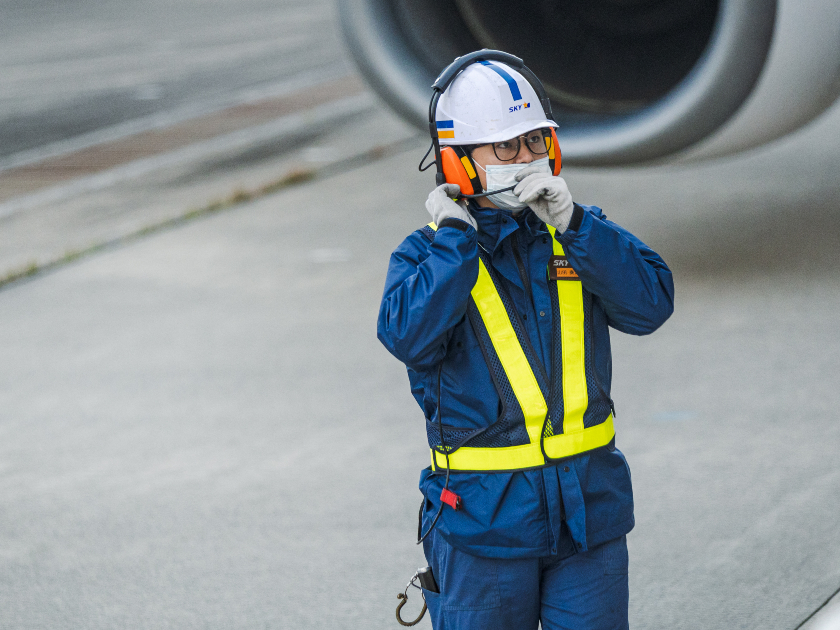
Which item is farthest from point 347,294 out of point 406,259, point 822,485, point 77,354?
point 406,259

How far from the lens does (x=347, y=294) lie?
5852mm

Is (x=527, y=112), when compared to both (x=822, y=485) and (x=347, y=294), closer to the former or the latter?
(x=822, y=485)

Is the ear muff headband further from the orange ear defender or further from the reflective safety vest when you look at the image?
the reflective safety vest

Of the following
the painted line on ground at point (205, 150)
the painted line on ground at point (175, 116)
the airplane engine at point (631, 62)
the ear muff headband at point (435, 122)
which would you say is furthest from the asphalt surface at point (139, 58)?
the ear muff headband at point (435, 122)

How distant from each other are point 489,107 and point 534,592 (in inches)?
36.9

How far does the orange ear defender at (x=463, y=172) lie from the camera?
7.32 feet

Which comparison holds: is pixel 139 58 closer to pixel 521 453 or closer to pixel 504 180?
pixel 504 180

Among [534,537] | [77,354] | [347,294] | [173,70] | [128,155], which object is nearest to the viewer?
[534,537]

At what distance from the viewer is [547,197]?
2139 mm

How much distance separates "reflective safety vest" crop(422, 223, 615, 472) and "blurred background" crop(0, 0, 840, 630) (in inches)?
43.2

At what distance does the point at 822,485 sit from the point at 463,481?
190 centimetres

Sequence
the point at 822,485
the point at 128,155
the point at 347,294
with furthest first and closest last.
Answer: the point at 128,155 < the point at 347,294 < the point at 822,485

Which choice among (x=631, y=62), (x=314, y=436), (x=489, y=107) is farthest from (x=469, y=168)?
(x=631, y=62)

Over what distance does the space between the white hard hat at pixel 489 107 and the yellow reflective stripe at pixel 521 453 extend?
592 millimetres
